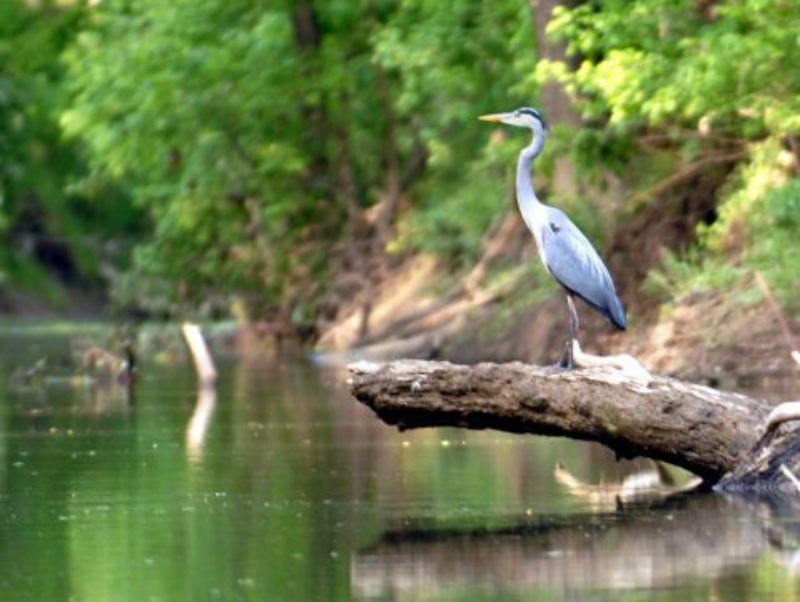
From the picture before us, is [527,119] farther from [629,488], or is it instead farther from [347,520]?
[347,520]

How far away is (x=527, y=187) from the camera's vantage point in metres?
18.6

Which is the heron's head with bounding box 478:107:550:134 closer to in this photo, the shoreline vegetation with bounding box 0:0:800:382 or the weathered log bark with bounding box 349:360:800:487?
the weathered log bark with bounding box 349:360:800:487

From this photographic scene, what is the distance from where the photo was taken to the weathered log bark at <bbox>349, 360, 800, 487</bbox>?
623 inches

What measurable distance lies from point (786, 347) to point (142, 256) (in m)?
18.5

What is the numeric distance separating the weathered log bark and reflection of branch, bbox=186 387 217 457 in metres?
3.95

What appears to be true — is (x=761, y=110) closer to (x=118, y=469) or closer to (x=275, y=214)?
(x=118, y=469)

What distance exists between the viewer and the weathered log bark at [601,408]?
623 inches

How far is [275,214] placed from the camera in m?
40.9

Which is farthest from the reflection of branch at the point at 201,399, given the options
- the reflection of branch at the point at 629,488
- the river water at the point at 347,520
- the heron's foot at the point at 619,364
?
the heron's foot at the point at 619,364

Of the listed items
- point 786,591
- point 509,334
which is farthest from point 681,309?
point 786,591

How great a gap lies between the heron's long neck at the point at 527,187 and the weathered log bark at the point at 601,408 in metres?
2.40

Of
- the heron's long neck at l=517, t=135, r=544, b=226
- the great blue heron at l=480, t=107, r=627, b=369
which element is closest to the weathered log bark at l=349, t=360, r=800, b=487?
the great blue heron at l=480, t=107, r=627, b=369

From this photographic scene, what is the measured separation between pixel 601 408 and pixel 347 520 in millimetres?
1805

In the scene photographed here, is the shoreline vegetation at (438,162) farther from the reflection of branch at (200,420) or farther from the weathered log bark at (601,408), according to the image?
the weathered log bark at (601,408)
